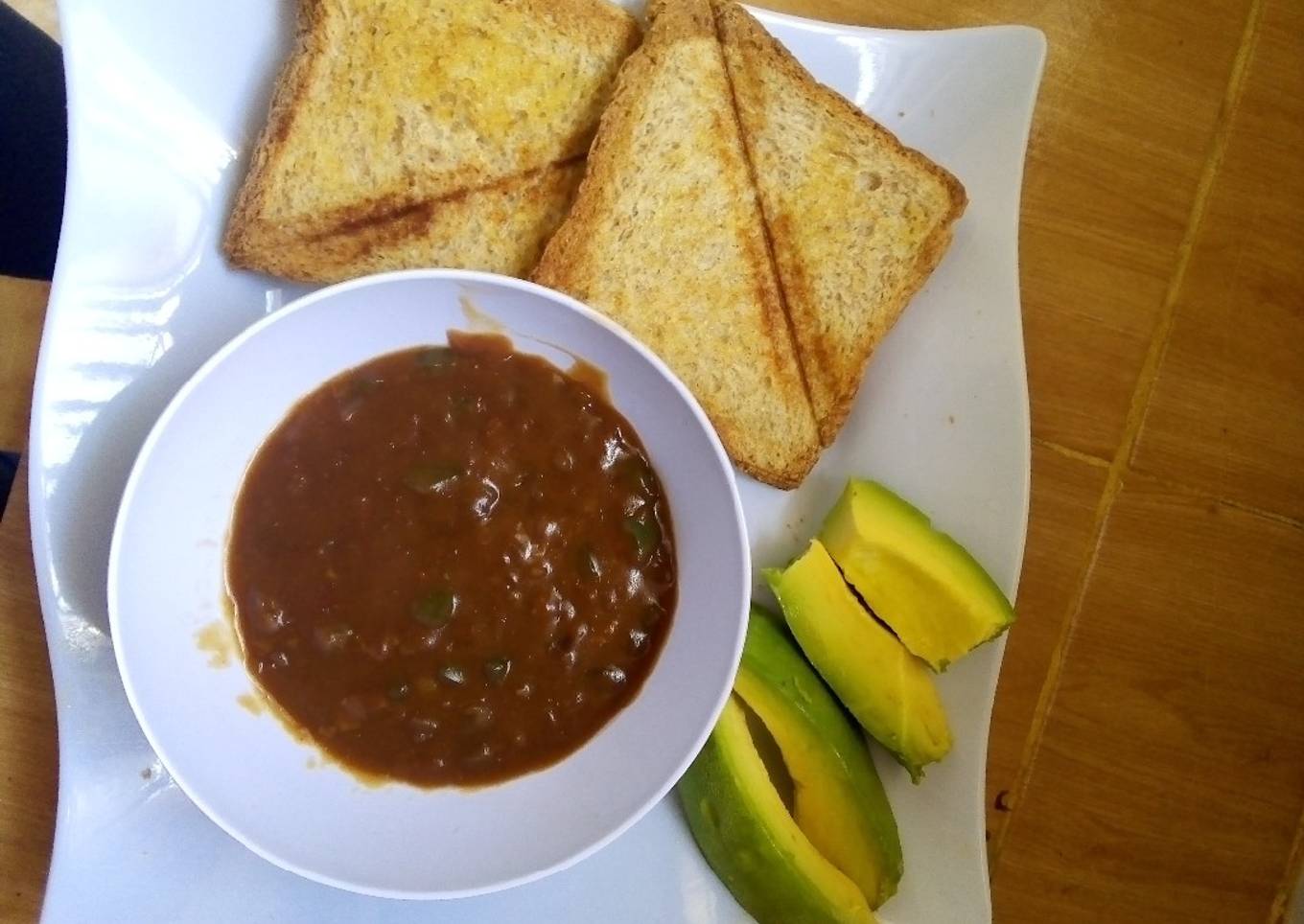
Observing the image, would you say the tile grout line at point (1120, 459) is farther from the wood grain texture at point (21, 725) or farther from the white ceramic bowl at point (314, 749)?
the wood grain texture at point (21, 725)

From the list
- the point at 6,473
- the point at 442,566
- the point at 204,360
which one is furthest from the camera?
the point at 6,473

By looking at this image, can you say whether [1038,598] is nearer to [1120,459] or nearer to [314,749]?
[1120,459]

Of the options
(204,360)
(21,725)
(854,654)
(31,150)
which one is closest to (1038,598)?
(854,654)

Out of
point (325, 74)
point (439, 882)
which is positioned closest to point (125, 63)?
point (325, 74)

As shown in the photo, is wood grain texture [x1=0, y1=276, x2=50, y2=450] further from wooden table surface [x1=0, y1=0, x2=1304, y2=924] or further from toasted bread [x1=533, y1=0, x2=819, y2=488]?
wooden table surface [x1=0, y1=0, x2=1304, y2=924]

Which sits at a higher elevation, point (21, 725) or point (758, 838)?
point (758, 838)

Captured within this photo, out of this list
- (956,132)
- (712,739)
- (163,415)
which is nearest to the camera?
(163,415)

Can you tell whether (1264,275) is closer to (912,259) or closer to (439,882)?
(912,259)
